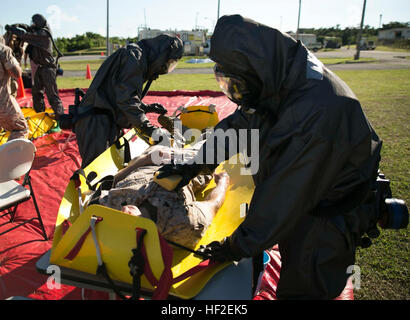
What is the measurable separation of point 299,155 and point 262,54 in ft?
1.68

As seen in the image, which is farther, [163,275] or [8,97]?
[8,97]

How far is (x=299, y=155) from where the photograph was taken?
1441 mm

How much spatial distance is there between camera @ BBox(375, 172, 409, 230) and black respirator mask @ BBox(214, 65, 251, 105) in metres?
0.99

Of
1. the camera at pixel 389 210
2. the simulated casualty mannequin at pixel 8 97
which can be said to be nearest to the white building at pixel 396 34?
the simulated casualty mannequin at pixel 8 97

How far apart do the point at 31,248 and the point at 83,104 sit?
1548 millimetres

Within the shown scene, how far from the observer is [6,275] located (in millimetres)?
2703

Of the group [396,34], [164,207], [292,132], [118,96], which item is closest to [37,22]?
[118,96]

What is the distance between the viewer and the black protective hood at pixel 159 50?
3643mm

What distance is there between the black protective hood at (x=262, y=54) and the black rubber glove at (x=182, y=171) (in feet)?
2.71

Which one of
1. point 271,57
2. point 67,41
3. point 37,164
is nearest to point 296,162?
point 271,57

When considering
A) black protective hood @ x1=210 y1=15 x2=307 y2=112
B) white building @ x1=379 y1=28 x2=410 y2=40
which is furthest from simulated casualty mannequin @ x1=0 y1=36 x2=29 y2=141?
white building @ x1=379 y1=28 x2=410 y2=40

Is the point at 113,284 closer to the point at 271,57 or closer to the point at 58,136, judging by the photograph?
the point at 271,57

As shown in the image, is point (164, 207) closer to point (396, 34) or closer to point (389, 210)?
point (389, 210)

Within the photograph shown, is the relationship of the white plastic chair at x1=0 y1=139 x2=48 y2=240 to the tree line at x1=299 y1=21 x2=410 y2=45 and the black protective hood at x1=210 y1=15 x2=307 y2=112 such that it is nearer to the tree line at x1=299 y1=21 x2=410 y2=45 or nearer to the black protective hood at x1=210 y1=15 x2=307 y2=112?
the black protective hood at x1=210 y1=15 x2=307 y2=112
